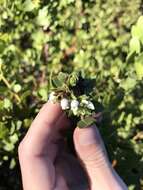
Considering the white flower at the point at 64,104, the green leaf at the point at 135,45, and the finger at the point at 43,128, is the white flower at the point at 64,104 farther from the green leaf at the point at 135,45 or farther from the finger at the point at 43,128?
the green leaf at the point at 135,45

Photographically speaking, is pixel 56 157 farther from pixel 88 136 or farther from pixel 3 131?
pixel 3 131

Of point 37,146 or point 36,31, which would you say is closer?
point 37,146

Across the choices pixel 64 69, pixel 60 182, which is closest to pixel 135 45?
pixel 60 182

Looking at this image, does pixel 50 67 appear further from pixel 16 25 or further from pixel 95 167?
pixel 95 167

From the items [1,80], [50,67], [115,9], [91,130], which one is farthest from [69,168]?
[115,9]

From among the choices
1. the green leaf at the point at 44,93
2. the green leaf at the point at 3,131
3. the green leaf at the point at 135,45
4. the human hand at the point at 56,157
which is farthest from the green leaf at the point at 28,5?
the human hand at the point at 56,157

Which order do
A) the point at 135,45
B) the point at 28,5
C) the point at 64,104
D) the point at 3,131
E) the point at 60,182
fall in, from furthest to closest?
the point at 28,5, the point at 3,131, the point at 135,45, the point at 60,182, the point at 64,104

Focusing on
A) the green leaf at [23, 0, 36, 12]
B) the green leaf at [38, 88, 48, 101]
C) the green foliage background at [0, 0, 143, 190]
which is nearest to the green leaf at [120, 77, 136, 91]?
the green foliage background at [0, 0, 143, 190]
